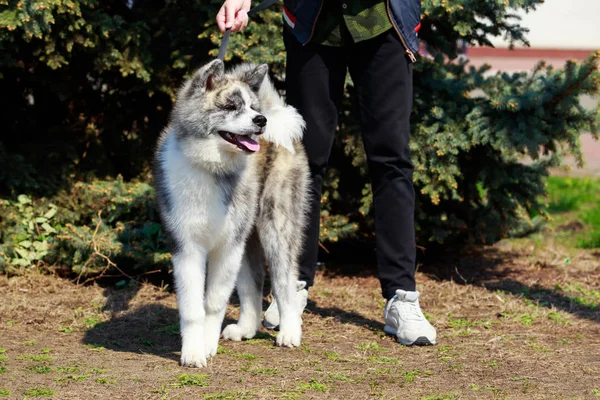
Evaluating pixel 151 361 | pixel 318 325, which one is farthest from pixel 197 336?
pixel 318 325

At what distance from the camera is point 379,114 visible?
4250mm

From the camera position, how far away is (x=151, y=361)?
3805mm

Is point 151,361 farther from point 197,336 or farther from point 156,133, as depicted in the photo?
point 156,133

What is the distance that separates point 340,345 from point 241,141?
1.24 metres

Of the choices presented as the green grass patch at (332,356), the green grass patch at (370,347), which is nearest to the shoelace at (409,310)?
the green grass patch at (370,347)

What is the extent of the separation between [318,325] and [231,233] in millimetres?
1037

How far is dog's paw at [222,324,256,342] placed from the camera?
4.29 metres

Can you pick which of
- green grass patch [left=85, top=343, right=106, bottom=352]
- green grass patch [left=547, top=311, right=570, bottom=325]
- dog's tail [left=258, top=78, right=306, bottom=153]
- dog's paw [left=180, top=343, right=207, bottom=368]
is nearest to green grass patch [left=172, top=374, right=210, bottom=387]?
dog's paw [left=180, top=343, right=207, bottom=368]

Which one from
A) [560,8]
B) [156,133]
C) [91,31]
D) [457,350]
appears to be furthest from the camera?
[560,8]

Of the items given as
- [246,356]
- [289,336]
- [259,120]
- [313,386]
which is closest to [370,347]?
[289,336]

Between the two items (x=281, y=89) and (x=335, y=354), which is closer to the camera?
(x=335, y=354)

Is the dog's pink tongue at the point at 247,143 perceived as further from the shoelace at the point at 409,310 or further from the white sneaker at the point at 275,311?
the shoelace at the point at 409,310

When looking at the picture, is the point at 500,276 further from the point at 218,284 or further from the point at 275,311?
the point at 218,284

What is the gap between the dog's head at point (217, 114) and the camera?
12.0 ft
